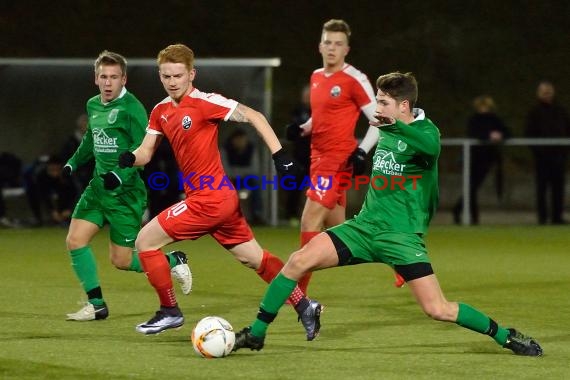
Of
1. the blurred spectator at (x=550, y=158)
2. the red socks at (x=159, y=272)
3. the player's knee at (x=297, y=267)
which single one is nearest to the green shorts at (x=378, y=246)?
the player's knee at (x=297, y=267)

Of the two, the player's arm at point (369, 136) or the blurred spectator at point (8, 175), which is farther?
the blurred spectator at point (8, 175)

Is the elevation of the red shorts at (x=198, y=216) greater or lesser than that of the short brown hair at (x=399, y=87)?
lesser

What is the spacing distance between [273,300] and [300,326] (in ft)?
4.50

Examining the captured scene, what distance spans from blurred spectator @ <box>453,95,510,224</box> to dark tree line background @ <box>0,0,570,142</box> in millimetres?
9659

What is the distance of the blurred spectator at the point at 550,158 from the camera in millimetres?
18328

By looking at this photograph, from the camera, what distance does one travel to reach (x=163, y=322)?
27.7 feet

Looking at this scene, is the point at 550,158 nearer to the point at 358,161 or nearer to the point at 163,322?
the point at 358,161

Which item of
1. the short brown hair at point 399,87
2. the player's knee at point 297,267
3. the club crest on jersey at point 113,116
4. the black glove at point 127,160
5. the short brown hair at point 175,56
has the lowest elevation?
the player's knee at point 297,267

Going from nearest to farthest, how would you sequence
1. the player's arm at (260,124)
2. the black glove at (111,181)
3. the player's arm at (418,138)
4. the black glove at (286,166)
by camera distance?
the player's arm at (418,138) < the black glove at (286,166) < the player's arm at (260,124) < the black glove at (111,181)

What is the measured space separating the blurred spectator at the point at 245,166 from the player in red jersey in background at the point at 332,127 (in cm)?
764

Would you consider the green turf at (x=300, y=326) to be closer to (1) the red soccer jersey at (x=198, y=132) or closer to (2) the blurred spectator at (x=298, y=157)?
(1) the red soccer jersey at (x=198, y=132)

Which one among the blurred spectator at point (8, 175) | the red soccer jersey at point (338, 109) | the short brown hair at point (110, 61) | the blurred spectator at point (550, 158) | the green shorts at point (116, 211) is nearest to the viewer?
A: the short brown hair at point (110, 61)

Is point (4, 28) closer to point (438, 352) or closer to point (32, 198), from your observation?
point (32, 198)

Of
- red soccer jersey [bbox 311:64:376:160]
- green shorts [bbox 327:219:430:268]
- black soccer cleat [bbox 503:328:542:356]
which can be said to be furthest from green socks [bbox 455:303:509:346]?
red soccer jersey [bbox 311:64:376:160]
